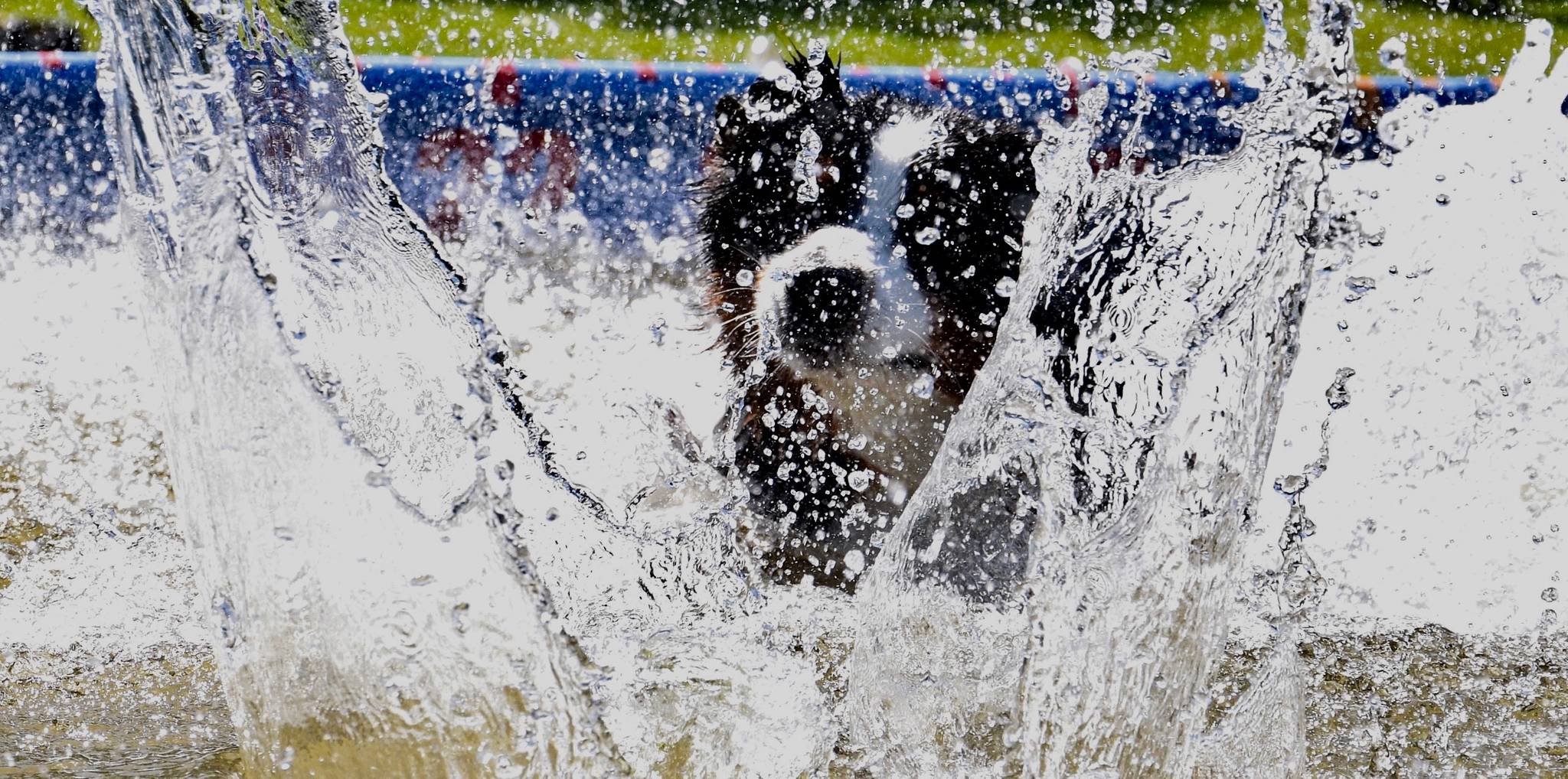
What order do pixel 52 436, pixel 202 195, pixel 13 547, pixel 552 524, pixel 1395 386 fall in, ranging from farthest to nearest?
1. pixel 52 436
2. pixel 1395 386
3. pixel 13 547
4. pixel 552 524
5. pixel 202 195

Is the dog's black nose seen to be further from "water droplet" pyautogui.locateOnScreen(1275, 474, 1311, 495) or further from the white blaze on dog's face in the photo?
"water droplet" pyautogui.locateOnScreen(1275, 474, 1311, 495)

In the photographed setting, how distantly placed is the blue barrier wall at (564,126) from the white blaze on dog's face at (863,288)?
1.34 m

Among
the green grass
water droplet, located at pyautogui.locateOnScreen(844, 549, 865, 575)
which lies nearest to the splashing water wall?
water droplet, located at pyautogui.locateOnScreen(844, 549, 865, 575)

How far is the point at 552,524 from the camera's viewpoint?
1514mm

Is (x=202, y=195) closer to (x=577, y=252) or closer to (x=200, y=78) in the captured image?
(x=200, y=78)

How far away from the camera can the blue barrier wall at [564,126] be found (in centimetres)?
310

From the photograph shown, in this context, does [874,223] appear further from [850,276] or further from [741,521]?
[741,521]

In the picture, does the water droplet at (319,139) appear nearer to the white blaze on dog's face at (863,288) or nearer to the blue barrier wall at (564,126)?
the white blaze on dog's face at (863,288)

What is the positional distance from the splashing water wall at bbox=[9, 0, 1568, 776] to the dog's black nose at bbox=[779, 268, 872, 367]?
0.72ft

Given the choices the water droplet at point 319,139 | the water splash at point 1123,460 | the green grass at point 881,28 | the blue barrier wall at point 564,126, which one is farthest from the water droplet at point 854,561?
the green grass at point 881,28

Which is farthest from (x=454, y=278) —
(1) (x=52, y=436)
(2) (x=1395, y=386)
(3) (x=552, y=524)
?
(2) (x=1395, y=386)

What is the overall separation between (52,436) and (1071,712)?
1931 millimetres

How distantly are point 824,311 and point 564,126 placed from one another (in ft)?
5.57

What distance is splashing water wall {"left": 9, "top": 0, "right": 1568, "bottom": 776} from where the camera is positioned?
0.95 metres
